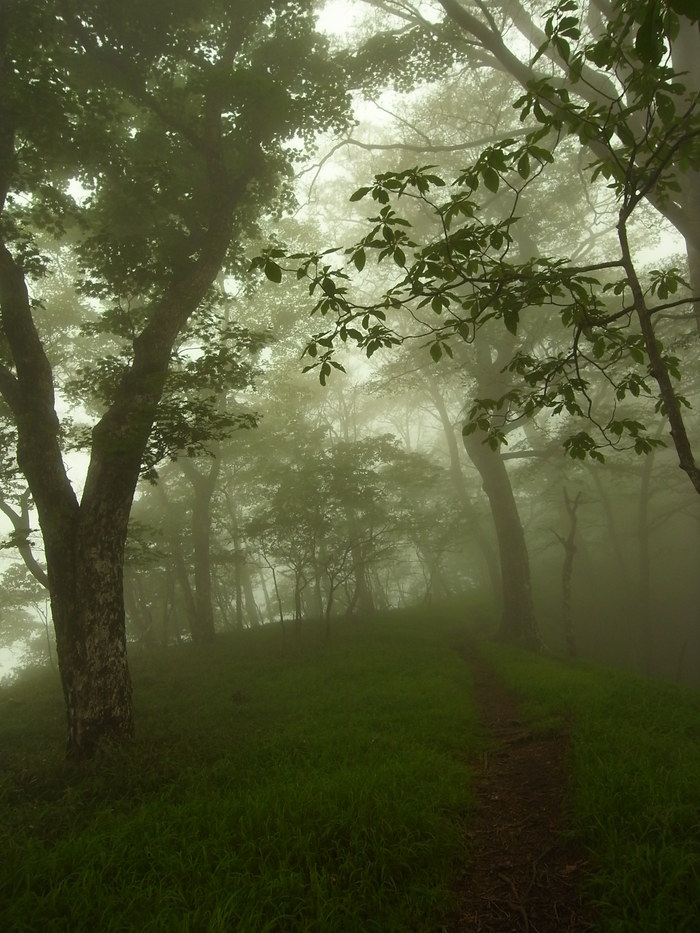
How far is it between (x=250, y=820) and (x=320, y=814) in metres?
0.68

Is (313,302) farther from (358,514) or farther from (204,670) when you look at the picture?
(204,670)

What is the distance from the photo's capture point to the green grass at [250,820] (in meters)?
3.96

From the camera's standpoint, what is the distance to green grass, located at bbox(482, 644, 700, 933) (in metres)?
3.69

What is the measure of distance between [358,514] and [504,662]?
16016mm

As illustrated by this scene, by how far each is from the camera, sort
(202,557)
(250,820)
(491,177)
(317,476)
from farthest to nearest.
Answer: (202,557)
(317,476)
(250,820)
(491,177)

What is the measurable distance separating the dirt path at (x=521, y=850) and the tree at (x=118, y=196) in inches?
205

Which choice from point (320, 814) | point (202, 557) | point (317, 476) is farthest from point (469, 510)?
point (320, 814)

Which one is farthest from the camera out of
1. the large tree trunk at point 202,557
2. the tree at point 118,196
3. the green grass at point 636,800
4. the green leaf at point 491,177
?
the large tree trunk at point 202,557

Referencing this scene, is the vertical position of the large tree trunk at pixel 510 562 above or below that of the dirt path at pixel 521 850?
above

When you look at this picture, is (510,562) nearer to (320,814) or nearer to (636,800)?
(636,800)

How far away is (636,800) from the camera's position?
475cm

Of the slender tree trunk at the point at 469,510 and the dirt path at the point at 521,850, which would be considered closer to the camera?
the dirt path at the point at 521,850

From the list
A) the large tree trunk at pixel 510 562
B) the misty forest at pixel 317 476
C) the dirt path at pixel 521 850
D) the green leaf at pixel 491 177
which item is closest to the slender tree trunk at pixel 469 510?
the misty forest at pixel 317 476

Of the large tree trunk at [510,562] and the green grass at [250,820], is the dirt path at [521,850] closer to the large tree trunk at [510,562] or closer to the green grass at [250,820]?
the green grass at [250,820]
